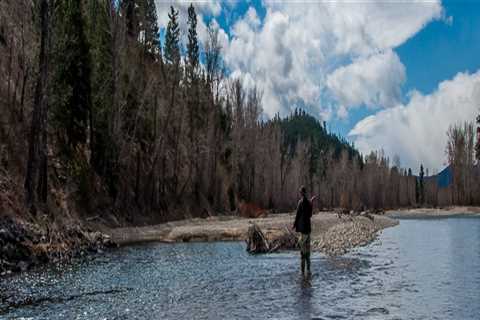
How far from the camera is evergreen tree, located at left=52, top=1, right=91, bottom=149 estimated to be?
36969 millimetres

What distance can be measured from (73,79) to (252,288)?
29.8m

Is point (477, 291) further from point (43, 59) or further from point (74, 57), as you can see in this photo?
point (74, 57)

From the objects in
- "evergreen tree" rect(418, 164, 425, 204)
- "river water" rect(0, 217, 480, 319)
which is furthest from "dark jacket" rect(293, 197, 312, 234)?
"evergreen tree" rect(418, 164, 425, 204)

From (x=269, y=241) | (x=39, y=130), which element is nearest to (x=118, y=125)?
(x=39, y=130)

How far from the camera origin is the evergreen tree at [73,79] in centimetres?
3697

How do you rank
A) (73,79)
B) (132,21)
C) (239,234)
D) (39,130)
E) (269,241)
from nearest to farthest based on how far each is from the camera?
(269,241) → (39,130) → (239,234) → (73,79) → (132,21)

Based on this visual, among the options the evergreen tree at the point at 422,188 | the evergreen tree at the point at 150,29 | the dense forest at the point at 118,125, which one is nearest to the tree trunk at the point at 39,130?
the dense forest at the point at 118,125

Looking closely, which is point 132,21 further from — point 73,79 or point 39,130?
point 39,130

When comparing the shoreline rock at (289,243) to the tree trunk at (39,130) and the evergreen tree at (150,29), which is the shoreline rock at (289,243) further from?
the evergreen tree at (150,29)

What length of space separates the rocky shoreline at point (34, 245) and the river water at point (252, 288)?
124 centimetres

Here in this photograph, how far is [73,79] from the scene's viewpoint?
1527 inches

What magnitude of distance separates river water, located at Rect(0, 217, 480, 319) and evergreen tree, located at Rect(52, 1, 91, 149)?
63.3 ft

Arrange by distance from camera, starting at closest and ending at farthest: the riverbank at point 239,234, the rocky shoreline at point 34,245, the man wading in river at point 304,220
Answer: the man wading in river at point 304,220, the rocky shoreline at point 34,245, the riverbank at point 239,234

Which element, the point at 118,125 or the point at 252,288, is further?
the point at 118,125
